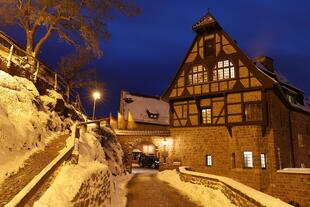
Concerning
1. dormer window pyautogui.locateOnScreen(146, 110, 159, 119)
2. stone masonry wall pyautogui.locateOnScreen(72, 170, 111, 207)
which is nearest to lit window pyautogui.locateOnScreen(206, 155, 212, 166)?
stone masonry wall pyautogui.locateOnScreen(72, 170, 111, 207)

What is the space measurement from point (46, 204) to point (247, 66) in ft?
58.4

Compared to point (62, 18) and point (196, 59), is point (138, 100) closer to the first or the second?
point (196, 59)

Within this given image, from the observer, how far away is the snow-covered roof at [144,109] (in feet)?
127

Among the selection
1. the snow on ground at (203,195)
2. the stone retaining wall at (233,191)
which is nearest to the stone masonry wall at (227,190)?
the stone retaining wall at (233,191)

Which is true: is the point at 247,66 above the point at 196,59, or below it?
below

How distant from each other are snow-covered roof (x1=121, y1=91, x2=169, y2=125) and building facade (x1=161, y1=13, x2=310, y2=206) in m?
15.2

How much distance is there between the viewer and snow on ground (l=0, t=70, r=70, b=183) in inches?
324

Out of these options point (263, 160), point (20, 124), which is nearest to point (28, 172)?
point (20, 124)

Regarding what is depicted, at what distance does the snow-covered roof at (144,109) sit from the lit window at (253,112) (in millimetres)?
20720

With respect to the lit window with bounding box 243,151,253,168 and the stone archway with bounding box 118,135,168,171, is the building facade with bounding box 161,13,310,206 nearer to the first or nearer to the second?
the lit window with bounding box 243,151,253,168

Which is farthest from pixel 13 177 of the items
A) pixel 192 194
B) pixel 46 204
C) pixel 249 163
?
pixel 249 163

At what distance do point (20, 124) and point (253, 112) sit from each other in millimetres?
15749

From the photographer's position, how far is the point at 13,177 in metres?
6.93

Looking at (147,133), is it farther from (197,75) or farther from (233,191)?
(233,191)
